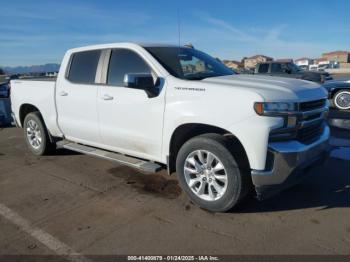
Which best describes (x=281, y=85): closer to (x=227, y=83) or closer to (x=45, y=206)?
(x=227, y=83)

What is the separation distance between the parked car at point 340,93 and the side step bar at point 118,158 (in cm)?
930

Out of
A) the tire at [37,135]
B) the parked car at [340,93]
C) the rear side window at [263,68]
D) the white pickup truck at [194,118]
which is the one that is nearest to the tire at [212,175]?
the white pickup truck at [194,118]

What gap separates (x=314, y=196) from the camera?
14.1ft

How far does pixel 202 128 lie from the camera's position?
158 inches

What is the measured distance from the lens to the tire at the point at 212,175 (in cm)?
364

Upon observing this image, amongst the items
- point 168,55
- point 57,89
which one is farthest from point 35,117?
point 168,55

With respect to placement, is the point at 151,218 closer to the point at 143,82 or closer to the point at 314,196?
the point at 143,82

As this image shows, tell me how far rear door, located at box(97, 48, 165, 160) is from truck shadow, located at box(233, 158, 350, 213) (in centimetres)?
139

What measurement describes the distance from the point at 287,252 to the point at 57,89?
4294 mm

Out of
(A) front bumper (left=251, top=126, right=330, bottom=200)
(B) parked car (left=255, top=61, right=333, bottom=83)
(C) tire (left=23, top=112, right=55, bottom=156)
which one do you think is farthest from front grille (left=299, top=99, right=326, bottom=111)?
(B) parked car (left=255, top=61, right=333, bottom=83)

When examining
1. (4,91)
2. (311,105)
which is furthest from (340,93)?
(4,91)

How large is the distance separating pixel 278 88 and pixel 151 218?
1.96 m

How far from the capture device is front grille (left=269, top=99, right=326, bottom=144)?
11.3 feet

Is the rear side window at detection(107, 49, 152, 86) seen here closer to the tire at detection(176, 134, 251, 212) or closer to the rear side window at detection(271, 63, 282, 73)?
the tire at detection(176, 134, 251, 212)
